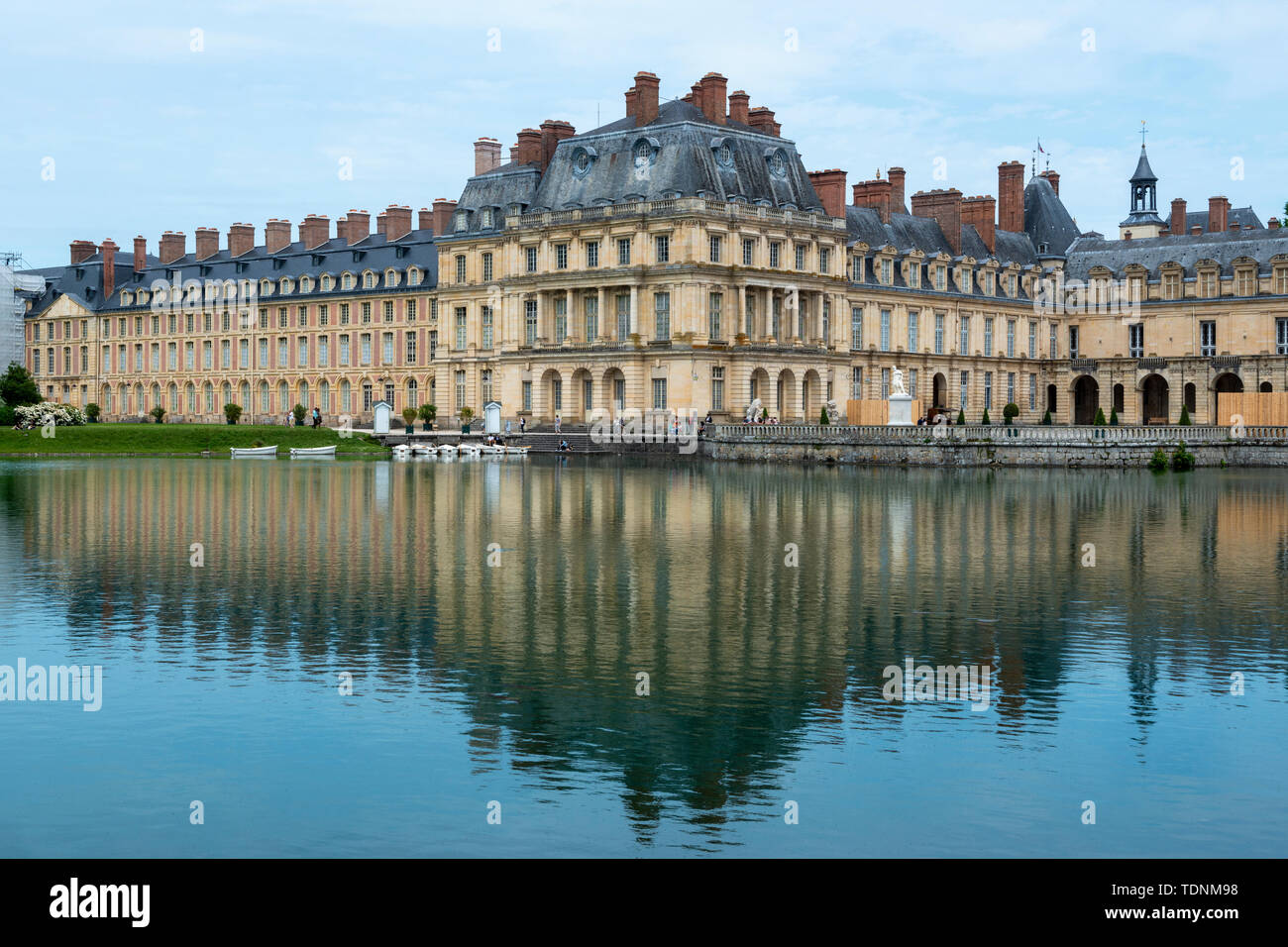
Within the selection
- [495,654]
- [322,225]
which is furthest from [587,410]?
[495,654]

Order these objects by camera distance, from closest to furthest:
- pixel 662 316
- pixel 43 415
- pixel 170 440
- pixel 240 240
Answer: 1. pixel 170 440
2. pixel 43 415
3. pixel 662 316
4. pixel 240 240

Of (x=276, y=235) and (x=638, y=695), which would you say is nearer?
(x=638, y=695)

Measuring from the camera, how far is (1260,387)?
295ft

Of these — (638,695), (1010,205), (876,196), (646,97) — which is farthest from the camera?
(1010,205)

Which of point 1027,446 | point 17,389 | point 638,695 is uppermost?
point 17,389

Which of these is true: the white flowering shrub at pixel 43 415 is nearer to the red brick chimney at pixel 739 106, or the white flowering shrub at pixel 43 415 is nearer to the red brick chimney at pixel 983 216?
the red brick chimney at pixel 739 106

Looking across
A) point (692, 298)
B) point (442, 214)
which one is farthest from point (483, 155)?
point (692, 298)

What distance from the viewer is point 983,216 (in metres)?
99.6

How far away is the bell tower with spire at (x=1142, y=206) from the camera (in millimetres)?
118500

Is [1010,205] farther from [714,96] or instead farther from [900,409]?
[900,409]

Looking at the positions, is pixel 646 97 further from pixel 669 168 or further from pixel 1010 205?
pixel 1010 205

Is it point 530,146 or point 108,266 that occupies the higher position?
point 530,146

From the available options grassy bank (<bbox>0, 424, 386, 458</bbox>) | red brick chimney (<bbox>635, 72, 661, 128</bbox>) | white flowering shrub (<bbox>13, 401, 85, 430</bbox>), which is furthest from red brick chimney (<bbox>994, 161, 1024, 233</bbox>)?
white flowering shrub (<bbox>13, 401, 85, 430</bbox>)

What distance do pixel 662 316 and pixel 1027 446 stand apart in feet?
86.4
